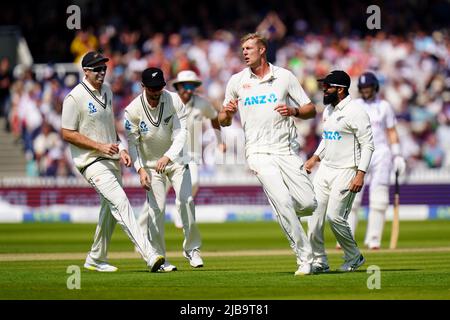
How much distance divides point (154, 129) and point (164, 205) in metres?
0.92

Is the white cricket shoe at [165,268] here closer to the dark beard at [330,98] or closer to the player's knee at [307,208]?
the player's knee at [307,208]

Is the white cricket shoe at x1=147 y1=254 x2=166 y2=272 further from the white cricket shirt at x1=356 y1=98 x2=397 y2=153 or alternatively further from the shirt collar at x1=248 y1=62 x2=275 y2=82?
the white cricket shirt at x1=356 y1=98 x2=397 y2=153

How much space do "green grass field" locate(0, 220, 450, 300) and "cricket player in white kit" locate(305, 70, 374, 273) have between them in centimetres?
39

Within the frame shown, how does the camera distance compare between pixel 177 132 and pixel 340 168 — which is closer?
pixel 340 168

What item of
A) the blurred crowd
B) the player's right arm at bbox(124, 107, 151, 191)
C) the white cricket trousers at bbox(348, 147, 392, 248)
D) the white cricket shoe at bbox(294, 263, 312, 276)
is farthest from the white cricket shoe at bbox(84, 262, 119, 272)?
the blurred crowd

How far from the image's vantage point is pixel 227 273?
1304 cm

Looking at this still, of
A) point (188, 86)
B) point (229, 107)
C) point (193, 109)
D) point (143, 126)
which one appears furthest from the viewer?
point (193, 109)

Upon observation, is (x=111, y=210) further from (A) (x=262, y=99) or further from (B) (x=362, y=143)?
(B) (x=362, y=143)

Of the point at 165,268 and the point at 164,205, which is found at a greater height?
the point at 164,205

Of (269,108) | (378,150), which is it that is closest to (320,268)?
(269,108)

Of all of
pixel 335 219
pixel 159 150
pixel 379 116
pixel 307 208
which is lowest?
pixel 335 219

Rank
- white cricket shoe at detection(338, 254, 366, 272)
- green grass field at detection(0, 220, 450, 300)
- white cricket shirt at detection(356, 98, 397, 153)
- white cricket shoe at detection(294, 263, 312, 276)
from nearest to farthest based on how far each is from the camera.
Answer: green grass field at detection(0, 220, 450, 300)
white cricket shoe at detection(294, 263, 312, 276)
white cricket shoe at detection(338, 254, 366, 272)
white cricket shirt at detection(356, 98, 397, 153)

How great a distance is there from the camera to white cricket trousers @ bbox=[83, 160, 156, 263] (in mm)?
12805

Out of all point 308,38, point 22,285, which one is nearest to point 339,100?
point 22,285
